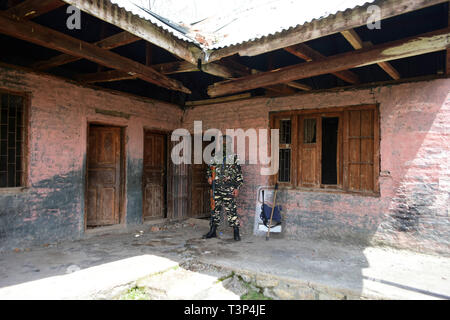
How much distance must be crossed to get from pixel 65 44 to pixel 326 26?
326cm

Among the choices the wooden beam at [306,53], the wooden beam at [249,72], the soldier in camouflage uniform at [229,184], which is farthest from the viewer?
the soldier in camouflage uniform at [229,184]

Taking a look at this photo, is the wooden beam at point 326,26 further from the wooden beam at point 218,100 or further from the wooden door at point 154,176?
the wooden door at point 154,176

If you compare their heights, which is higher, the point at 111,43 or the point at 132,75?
the point at 111,43

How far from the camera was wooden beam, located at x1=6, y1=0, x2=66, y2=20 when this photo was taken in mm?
3093

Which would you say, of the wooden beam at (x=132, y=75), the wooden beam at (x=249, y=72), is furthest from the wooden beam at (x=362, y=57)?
the wooden beam at (x=132, y=75)

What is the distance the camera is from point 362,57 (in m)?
3.86

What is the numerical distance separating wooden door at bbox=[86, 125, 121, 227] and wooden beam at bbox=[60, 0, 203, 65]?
9.45 ft

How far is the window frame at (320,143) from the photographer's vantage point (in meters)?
5.18

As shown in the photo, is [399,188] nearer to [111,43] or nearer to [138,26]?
[138,26]

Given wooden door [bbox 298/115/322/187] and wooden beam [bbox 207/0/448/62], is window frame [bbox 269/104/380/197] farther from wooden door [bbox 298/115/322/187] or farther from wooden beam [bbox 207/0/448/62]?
wooden beam [bbox 207/0/448/62]

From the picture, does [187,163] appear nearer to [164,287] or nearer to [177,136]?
[177,136]

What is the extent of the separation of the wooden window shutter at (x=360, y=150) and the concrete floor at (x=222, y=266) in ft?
3.75

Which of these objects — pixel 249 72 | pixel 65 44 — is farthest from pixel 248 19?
pixel 65 44

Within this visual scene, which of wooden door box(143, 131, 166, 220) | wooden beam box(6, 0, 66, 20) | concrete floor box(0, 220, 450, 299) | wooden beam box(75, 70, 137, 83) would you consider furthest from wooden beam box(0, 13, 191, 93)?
concrete floor box(0, 220, 450, 299)
